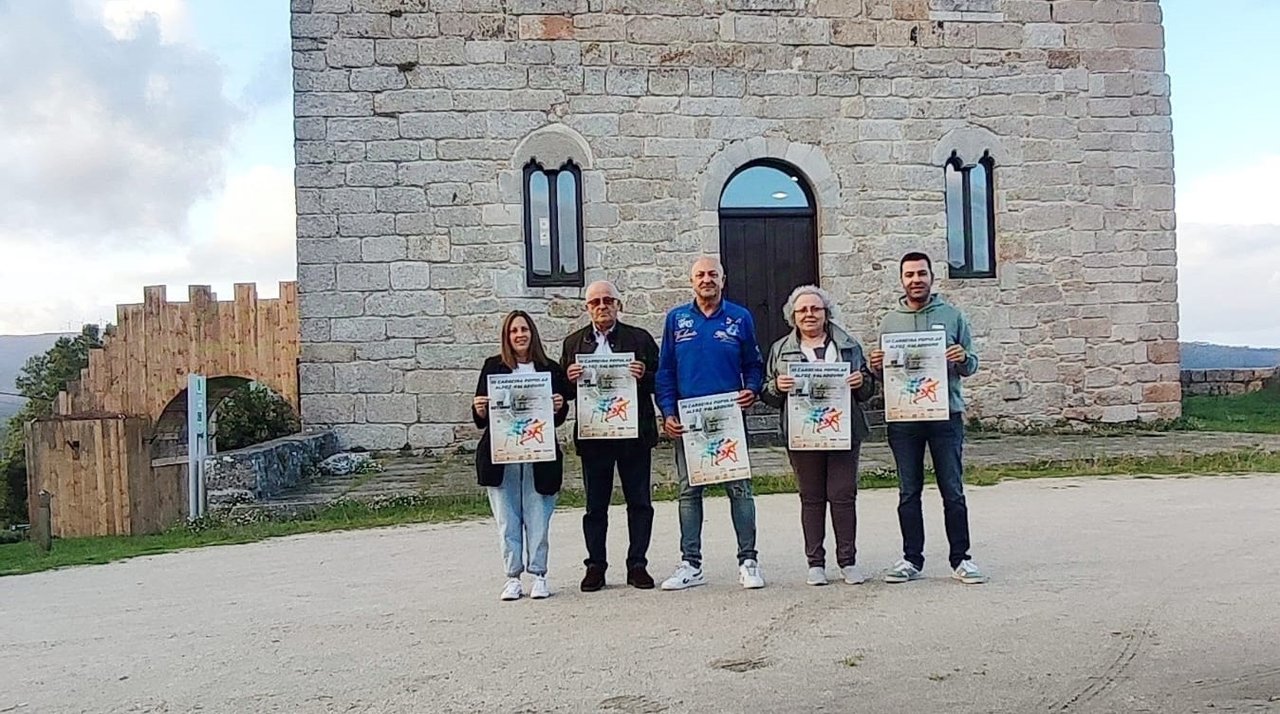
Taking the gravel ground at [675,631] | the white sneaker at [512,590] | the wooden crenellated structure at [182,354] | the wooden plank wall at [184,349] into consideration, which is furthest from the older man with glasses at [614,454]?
the wooden plank wall at [184,349]

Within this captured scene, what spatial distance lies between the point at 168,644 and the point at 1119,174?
12055 mm

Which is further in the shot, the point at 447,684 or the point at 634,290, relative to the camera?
the point at 634,290

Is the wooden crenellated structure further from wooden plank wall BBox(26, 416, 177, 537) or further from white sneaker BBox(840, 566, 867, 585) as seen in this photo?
white sneaker BBox(840, 566, 867, 585)

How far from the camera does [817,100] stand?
13461 millimetres

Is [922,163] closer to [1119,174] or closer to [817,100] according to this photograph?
[817,100]

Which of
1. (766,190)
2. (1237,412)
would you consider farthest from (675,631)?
(1237,412)

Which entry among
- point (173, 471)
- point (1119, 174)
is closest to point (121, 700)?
point (173, 471)

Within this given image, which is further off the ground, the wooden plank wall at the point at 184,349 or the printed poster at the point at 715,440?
the wooden plank wall at the point at 184,349

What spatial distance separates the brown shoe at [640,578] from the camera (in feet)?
19.5

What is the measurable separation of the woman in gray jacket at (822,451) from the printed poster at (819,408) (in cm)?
4

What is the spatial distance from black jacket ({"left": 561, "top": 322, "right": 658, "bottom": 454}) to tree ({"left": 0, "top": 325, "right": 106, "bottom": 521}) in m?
11.0

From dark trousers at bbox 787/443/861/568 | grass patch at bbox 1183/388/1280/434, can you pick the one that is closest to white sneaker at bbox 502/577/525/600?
dark trousers at bbox 787/443/861/568

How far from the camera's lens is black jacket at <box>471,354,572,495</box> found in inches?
233

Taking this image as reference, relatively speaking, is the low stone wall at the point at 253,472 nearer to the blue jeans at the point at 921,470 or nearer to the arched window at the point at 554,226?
the arched window at the point at 554,226
